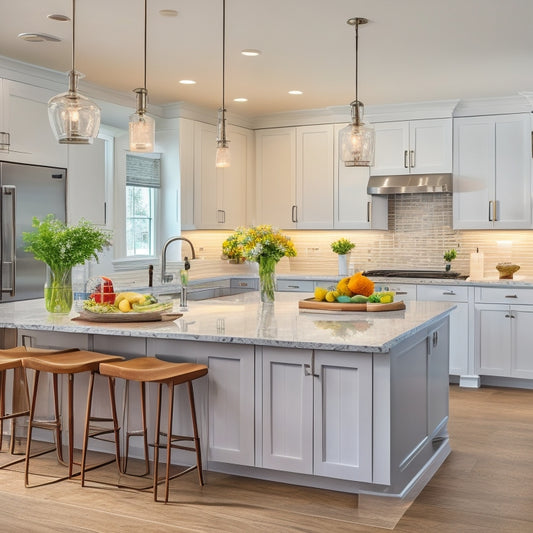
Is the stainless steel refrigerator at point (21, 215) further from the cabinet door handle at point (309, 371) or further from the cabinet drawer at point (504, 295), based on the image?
the cabinet drawer at point (504, 295)

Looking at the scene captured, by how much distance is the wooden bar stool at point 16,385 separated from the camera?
3889mm

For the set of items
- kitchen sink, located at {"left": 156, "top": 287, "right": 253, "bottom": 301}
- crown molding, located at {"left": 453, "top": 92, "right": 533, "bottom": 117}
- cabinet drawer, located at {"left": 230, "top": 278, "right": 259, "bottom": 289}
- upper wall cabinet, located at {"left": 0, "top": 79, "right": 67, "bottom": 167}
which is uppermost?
crown molding, located at {"left": 453, "top": 92, "right": 533, "bottom": 117}

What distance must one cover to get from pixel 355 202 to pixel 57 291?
3814 millimetres

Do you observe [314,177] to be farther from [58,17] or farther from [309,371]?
[309,371]

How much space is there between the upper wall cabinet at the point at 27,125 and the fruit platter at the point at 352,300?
2477mm

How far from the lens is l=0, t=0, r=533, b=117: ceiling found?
4258 mm

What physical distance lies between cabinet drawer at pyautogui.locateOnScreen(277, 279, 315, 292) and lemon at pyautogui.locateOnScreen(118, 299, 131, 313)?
3403 millimetres

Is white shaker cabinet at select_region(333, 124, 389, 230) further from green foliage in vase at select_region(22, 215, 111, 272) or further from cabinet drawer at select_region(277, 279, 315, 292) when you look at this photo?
green foliage in vase at select_region(22, 215, 111, 272)

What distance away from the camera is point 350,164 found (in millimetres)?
4340

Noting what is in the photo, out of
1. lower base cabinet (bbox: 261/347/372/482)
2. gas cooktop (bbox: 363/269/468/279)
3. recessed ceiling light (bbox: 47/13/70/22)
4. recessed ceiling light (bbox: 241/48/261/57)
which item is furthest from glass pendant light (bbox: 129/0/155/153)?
gas cooktop (bbox: 363/269/468/279)

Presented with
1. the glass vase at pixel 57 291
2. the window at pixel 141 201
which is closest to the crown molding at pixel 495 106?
the window at pixel 141 201

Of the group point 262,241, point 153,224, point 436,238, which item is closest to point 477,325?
point 436,238

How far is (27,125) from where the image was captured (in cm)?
556

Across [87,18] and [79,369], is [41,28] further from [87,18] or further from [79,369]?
[79,369]
